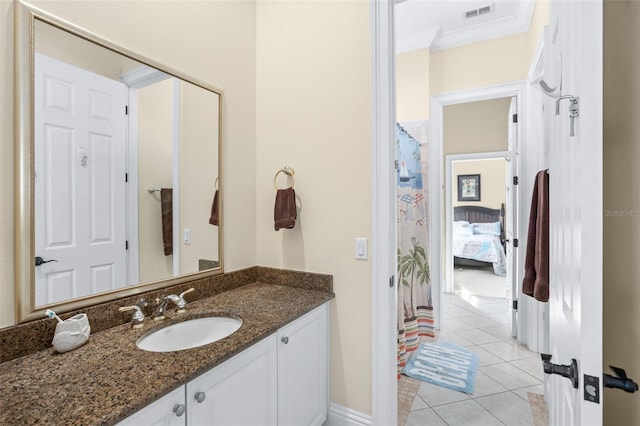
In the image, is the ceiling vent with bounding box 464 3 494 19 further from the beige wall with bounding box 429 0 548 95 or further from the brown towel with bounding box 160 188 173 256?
the brown towel with bounding box 160 188 173 256

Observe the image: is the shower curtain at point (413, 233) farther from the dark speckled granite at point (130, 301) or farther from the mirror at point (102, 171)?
the mirror at point (102, 171)

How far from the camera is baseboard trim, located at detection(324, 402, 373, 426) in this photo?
67.5 inches

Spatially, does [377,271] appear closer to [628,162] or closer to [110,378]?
[628,162]

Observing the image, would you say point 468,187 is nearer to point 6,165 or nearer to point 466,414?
point 466,414

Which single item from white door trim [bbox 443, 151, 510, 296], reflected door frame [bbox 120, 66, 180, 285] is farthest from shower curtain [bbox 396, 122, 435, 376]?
reflected door frame [bbox 120, 66, 180, 285]

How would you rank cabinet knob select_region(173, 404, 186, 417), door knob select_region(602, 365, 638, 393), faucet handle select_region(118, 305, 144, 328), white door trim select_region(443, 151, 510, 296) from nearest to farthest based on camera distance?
door knob select_region(602, 365, 638, 393), cabinet knob select_region(173, 404, 186, 417), faucet handle select_region(118, 305, 144, 328), white door trim select_region(443, 151, 510, 296)

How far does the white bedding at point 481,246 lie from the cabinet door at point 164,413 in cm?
632

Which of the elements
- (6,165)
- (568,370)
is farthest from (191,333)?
(568,370)

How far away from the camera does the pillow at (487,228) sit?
21.7 feet

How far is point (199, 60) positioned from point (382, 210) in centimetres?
131

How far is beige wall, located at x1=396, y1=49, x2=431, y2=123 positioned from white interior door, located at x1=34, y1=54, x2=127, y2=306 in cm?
283

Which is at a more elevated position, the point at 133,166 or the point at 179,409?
the point at 133,166

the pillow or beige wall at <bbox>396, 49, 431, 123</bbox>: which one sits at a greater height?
beige wall at <bbox>396, 49, 431, 123</bbox>

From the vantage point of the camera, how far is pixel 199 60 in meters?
1.73
